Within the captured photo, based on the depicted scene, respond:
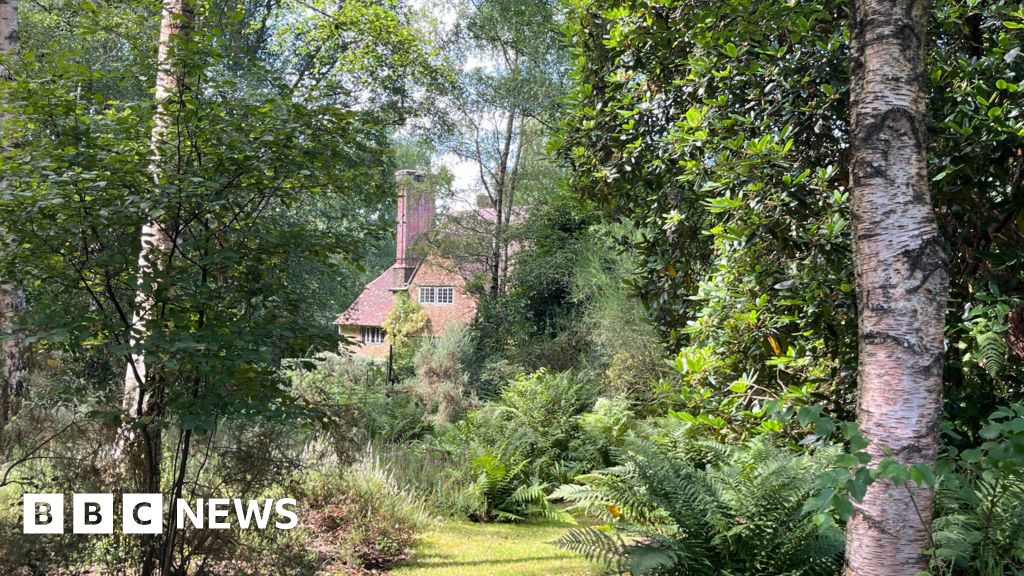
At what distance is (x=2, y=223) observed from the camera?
3438 millimetres

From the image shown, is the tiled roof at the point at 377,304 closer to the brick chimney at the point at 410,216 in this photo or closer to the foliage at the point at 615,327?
the brick chimney at the point at 410,216

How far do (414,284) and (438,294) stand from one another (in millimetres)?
1072

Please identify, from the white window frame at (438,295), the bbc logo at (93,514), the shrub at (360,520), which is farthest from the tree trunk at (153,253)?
the white window frame at (438,295)

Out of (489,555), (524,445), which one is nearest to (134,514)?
(489,555)

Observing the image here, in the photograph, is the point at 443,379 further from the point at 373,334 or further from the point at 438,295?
the point at 373,334

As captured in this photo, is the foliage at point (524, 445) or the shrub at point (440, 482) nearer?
the shrub at point (440, 482)

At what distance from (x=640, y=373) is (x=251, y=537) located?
8.98 metres

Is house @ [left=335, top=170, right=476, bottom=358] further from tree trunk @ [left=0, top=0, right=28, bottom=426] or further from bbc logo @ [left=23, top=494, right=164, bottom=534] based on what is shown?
bbc logo @ [left=23, top=494, right=164, bottom=534]

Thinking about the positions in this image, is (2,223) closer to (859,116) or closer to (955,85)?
(859,116)

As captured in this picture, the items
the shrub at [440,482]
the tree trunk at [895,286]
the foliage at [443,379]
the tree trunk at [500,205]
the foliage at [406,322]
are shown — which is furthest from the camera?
the foliage at [406,322]

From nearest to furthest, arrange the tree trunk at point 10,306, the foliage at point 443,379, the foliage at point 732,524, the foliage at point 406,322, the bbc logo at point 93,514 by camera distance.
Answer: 1. the bbc logo at point 93,514
2. the foliage at point 732,524
3. the tree trunk at point 10,306
4. the foliage at point 443,379
5. the foliage at point 406,322

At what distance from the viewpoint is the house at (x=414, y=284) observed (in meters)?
20.4

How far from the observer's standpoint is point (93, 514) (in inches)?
152

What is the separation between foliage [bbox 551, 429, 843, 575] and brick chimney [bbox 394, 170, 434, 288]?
45.7ft
